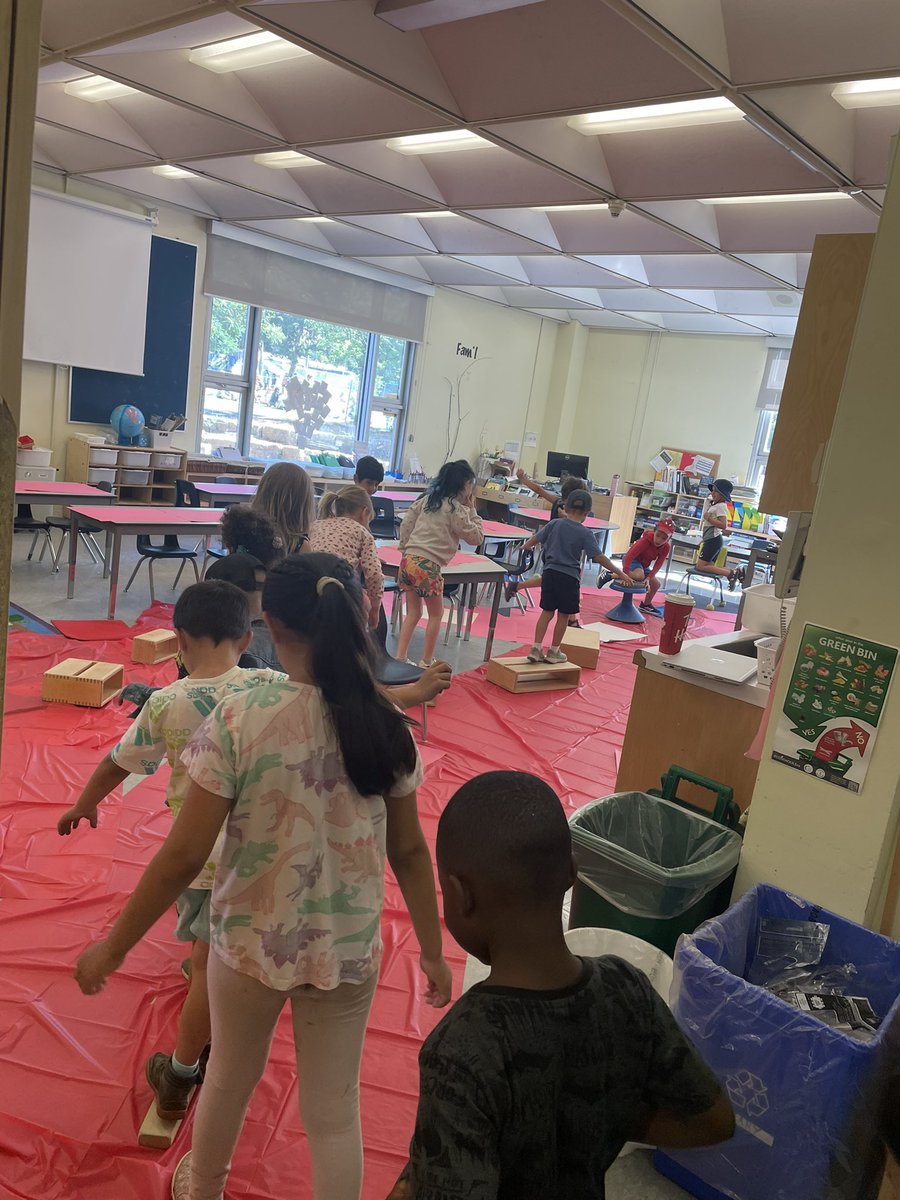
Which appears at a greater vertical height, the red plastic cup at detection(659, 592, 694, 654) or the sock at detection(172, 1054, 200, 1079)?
the red plastic cup at detection(659, 592, 694, 654)

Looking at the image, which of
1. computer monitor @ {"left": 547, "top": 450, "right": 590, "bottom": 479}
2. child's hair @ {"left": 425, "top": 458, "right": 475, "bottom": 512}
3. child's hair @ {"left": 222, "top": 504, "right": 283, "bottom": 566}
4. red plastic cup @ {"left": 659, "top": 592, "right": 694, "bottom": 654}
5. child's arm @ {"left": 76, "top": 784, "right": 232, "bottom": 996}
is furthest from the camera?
computer monitor @ {"left": 547, "top": 450, "right": 590, "bottom": 479}

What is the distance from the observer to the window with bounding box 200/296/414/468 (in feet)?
32.1

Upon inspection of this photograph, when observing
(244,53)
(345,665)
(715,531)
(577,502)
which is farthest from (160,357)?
(345,665)

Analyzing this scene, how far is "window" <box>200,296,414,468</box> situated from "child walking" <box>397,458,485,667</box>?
207 inches

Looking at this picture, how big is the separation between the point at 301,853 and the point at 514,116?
4.27m

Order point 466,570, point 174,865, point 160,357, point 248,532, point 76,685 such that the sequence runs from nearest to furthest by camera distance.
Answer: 1. point 174,865
2. point 248,532
3. point 76,685
4. point 466,570
5. point 160,357

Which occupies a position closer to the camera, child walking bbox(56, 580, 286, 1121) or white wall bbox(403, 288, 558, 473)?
child walking bbox(56, 580, 286, 1121)

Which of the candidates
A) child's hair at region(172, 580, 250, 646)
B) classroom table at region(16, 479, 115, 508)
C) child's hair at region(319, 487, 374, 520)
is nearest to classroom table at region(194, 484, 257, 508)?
classroom table at region(16, 479, 115, 508)

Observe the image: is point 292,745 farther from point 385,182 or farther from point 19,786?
point 385,182

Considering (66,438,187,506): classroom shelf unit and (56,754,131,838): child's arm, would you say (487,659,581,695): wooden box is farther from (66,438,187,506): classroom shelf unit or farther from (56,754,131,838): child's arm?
(66,438,187,506): classroom shelf unit

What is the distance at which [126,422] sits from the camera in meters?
8.49

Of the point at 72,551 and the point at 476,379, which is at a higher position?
the point at 476,379

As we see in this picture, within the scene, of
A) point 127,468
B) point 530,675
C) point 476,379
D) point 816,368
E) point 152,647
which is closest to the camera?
point 816,368

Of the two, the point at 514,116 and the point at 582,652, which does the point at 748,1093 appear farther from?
the point at 582,652
